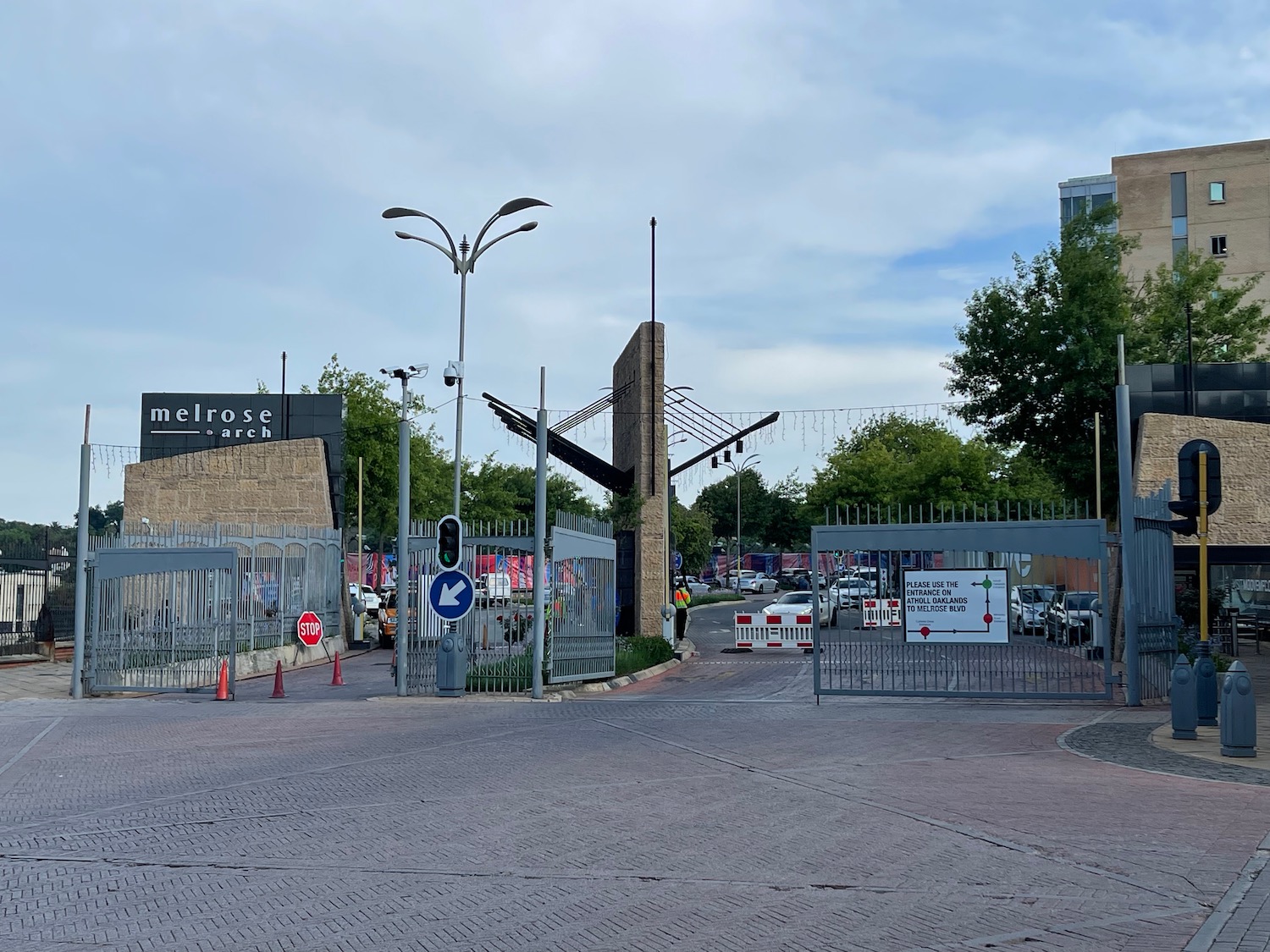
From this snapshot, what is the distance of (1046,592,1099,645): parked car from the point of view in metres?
19.1

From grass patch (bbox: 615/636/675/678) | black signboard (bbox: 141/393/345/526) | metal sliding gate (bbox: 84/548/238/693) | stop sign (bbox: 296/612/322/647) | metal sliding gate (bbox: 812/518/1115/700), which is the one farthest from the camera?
black signboard (bbox: 141/393/345/526)

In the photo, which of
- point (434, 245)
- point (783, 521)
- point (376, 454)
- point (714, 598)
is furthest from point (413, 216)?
point (783, 521)

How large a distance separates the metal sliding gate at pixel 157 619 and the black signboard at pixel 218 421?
18.2 metres

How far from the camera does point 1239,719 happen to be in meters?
13.5

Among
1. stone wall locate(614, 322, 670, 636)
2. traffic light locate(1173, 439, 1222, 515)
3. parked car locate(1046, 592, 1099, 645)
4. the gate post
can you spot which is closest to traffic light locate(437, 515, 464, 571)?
parked car locate(1046, 592, 1099, 645)

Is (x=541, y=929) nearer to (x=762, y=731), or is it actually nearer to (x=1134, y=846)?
(x=1134, y=846)

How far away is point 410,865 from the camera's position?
8.42 m

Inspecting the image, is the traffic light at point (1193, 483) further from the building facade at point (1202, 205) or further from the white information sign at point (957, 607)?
the building facade at point (1202, 205)

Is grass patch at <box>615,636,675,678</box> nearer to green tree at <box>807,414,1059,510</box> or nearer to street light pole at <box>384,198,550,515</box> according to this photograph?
street light pole at <box>384,198,550,515</box>

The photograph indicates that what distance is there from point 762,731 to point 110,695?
13.1 meters

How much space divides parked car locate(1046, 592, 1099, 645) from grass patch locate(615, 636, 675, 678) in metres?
8.65

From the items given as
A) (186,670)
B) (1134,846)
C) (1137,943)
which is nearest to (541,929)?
(1137,943)

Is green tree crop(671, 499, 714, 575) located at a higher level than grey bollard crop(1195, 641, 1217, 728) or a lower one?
higher

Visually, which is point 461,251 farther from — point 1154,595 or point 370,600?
point 370,600
